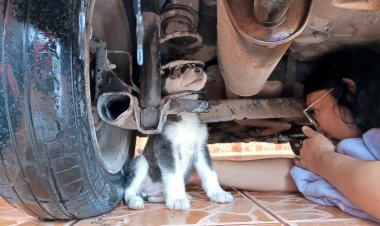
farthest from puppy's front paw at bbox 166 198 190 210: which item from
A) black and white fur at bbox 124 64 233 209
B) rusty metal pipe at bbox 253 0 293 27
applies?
rusty metal pipe at bbox 253 0 293 27

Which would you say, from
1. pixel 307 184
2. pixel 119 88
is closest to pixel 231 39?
pixel 119 88

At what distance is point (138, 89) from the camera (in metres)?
1.14

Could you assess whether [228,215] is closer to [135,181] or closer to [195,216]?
[195,216]

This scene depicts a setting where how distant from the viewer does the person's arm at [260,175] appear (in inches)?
59.5

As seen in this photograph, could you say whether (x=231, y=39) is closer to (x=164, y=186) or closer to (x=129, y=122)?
(x=129, y=122)

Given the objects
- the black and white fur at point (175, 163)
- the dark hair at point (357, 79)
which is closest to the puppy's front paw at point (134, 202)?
the black and white fur at point (175, 163)

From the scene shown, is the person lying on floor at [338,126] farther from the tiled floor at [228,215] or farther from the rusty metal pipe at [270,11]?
the rusty metal pipe at [270,11]

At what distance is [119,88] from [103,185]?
0.24 metres

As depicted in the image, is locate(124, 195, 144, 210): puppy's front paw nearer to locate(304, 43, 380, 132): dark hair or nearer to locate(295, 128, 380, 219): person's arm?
locate(295, 128, 380, 219): person's arm

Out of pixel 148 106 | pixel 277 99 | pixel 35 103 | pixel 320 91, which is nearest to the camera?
pixel 35 103

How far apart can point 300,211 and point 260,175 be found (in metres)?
0.36

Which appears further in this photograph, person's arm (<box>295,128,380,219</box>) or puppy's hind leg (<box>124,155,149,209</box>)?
puppy's hind leg (<box>124,155,149,209</box>)

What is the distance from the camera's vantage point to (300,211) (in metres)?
1.17

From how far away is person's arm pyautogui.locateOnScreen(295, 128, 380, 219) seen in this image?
929 mm
